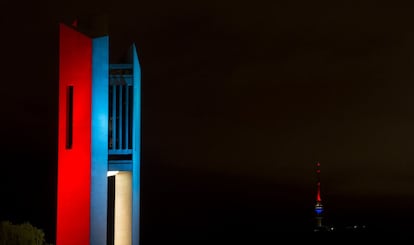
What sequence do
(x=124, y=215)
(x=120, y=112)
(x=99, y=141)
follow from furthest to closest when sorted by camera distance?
(x=124, y=215) → (x=120, y=112) → (x=99, y=141)

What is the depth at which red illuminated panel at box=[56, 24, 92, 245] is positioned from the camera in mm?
9641

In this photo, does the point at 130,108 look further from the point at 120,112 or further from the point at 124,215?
the point at 124,215

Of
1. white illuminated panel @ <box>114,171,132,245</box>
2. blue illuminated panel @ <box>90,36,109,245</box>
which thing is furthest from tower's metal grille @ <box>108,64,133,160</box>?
blue illuminated panel @ <box>90,36,109,245</box>

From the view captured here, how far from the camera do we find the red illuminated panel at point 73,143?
9641 mm

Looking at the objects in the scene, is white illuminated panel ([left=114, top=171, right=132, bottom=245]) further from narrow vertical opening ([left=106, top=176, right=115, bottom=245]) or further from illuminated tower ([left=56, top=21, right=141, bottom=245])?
illuminated tower ([left=56, top=21, right=141, bottom=245])

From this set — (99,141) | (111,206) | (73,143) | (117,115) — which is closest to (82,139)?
(73,143)

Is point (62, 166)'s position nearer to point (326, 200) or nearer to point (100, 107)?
point (100, 107)

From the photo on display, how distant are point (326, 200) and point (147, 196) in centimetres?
7255

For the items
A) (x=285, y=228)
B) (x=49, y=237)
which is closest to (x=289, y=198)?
(x=285, y=228)

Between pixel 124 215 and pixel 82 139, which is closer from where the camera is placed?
pixel 82 139

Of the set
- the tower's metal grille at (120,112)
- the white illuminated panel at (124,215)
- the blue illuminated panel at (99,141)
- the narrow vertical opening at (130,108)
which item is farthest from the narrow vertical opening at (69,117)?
the white illuminated panel at (124,215)

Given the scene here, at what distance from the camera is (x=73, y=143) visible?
9.77 m

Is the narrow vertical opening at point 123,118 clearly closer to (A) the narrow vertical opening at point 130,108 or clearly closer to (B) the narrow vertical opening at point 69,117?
(A) the narrow vertical opening at point 130,108

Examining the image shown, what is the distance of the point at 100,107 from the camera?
10.3 meters
